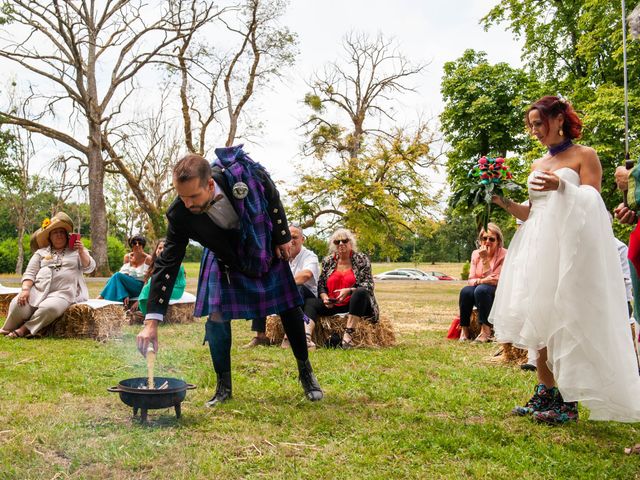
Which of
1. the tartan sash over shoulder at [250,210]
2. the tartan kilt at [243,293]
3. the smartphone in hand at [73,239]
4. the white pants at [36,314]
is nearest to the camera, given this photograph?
the tartan sash over shoulder at [250,210]

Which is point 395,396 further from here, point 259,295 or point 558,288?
point 558,288

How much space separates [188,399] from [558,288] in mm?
2607

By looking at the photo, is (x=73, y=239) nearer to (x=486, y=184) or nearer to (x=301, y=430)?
(x=301, y=430)

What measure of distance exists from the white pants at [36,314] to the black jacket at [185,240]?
4525 millimetres

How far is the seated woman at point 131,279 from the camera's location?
31.5 ft

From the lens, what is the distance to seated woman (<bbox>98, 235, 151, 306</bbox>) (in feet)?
31.5

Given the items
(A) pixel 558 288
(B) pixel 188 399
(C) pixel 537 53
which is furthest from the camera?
(C) pixel 537 53

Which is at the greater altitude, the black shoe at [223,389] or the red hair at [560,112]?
the red hair at [560,112]

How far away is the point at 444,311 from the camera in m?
13.1

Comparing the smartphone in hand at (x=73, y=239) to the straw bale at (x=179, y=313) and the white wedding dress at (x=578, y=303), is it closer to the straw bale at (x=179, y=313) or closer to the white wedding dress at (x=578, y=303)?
the straw bale at (x=179, y=313)

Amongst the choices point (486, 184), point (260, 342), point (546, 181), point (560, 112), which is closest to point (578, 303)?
point (546, 181)

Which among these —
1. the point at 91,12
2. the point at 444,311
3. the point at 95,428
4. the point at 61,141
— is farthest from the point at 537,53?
the point at 95,428

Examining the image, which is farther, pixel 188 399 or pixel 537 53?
pixel 537 53

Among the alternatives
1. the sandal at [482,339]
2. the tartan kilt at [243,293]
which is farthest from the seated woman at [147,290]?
the tartan kilt at [243,293]
